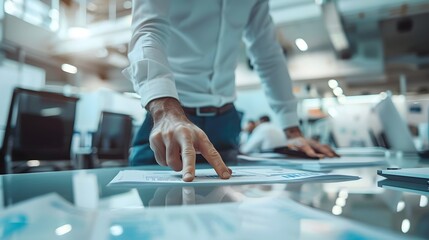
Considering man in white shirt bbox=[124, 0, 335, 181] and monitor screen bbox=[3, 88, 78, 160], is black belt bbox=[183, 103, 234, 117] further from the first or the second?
monitor screen bbox=[3, 88, 78, 160]

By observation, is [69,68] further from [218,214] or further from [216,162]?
[218,214]

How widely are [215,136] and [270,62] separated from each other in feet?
1.45

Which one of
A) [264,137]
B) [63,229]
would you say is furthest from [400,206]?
[264,137]

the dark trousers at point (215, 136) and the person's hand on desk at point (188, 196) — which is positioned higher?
the dark trousers at point (215, 136)

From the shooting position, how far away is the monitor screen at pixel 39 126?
6.12 feet

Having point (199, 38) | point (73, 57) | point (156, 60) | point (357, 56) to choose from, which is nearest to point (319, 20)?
point (357, 56)

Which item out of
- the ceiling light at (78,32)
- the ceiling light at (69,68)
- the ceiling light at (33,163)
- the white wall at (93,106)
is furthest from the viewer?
the ceiling light at (69,68)

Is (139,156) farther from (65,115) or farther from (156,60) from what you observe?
(65,115)

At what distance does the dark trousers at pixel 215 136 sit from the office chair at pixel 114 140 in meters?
2.17

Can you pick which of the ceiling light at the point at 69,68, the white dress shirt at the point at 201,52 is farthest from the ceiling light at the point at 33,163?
the ceiling light at the point at 69,68

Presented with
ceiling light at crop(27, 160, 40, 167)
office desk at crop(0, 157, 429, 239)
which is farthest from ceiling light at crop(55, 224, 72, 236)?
ceiling light at crop(27, 160, 40, 167)

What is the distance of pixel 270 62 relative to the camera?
1246 millimetres

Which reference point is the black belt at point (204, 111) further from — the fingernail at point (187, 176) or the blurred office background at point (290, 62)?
the blurred office background at point (290, 62)

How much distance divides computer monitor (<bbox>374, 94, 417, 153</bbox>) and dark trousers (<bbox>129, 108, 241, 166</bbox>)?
28.6 inches
